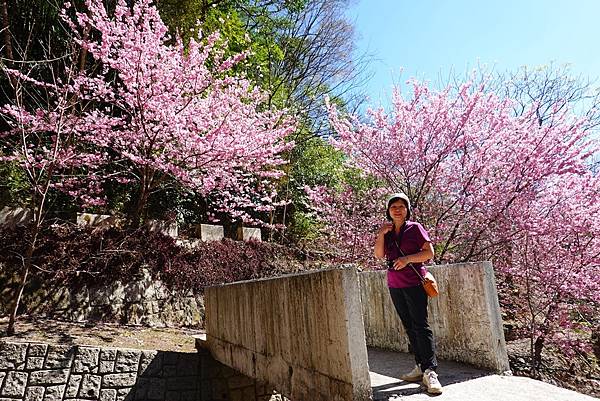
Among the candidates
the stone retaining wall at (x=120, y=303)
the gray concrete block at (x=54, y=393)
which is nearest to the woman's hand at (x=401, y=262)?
the gray concrete block at (x=54, y=393)

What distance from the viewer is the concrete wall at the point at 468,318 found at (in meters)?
3.11

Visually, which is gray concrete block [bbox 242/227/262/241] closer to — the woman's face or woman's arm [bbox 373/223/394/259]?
woman's arm [bbox 373/223/394/259]

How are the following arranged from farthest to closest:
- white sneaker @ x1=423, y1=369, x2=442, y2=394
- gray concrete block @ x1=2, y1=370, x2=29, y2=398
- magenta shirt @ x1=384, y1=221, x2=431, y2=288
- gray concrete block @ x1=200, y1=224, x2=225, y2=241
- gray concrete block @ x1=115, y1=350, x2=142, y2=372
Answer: gray concrete block @ x1=200, y1=224, x2=225, y2=241 < gray concrete block @ x1=115, y1=350, x2=142, y2=372 < gray concrete block @ x1=2, y1=370, x2=29, y2=398 < magenta shirt @ x1=384, y1=221, x2=431, y2=288 < white sneaker @ x1=423, y1=369, x2=442, y2=394

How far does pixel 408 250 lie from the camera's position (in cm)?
288

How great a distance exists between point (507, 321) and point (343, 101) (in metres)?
9.97

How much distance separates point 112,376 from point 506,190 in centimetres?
657

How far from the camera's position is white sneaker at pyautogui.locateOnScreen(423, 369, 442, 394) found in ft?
8.59

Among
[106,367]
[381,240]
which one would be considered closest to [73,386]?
[106,367]

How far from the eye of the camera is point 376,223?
7660 millimetres

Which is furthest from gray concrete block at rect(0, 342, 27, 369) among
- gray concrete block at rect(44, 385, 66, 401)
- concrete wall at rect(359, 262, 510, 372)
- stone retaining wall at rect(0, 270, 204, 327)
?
concrete wall at rect(359, 262, 510, 372)

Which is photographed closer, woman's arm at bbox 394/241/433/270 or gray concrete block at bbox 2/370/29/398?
woman's arm at bbox 394/241/433/270

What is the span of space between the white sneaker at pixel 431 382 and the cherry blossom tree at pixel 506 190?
417 centimetres

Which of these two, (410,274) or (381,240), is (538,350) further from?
(381,240)

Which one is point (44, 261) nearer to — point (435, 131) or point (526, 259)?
point (435, 131)
